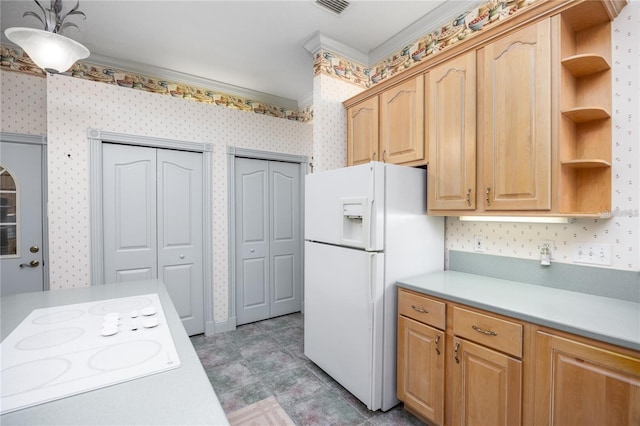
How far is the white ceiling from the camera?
2.37 meters

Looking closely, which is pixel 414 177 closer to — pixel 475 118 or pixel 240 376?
pixel 475 118

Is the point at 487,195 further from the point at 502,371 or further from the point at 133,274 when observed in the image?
the point at 133,274

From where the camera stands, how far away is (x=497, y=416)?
5.00ft

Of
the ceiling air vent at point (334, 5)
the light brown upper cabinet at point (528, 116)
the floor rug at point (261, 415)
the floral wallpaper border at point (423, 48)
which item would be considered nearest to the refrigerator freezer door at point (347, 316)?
the floor rug at point (261, 415)

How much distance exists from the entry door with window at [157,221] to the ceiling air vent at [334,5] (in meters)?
1.92

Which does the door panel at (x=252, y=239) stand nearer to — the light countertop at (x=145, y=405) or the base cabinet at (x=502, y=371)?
the base cabinet at (x=502, y=371)

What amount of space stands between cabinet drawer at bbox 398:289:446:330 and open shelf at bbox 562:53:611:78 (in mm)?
1413

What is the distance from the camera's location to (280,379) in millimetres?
2467

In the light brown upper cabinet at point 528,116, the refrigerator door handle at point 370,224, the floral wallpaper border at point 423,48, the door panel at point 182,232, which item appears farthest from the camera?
the door panel at point 182,232

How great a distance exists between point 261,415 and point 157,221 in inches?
81.6

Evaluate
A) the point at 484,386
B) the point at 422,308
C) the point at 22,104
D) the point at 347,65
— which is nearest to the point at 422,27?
the point at 347,65

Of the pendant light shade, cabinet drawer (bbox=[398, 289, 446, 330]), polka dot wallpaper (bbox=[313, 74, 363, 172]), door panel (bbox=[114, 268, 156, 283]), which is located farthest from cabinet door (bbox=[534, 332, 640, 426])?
door panel (bbox=[114, 268, 156, 283])

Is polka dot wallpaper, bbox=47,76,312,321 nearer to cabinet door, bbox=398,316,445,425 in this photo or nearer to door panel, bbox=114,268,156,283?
door panel, bbox=114,268,156,283

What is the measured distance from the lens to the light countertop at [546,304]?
123 cm
